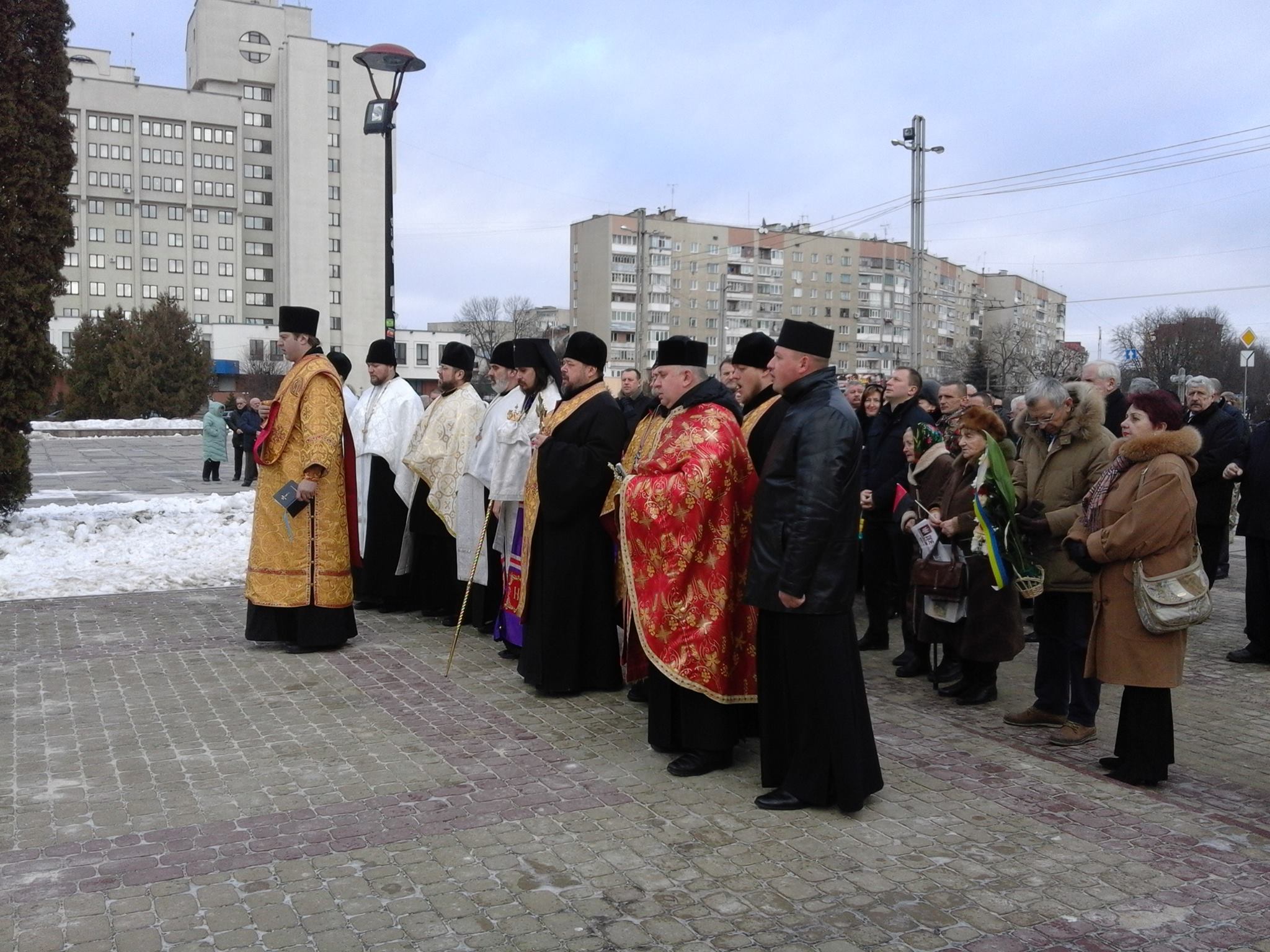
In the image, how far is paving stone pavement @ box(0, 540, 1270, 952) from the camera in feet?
12.4

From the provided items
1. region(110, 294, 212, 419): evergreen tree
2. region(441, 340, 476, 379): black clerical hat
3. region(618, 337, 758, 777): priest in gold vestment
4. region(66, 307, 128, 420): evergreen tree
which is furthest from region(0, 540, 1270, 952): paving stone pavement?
region(66, 307, 128, 420): evergreen tree

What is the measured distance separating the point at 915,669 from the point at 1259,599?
105 inches

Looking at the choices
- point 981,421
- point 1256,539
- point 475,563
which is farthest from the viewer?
point 1256,539

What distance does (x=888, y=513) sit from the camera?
309 inches

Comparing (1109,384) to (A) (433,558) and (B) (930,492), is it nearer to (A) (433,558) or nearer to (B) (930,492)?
(B) (930,492)

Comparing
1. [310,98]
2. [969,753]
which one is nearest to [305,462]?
[969,753]

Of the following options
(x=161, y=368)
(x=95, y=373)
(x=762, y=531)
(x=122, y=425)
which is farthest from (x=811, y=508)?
(x=95, y=373)

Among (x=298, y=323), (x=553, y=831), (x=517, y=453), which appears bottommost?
(x=553, y=831)

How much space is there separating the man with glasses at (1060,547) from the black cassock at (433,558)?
456 centimetres

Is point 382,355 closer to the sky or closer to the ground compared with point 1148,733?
closer to the sky

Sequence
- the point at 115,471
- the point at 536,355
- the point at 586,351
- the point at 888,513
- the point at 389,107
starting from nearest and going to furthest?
the point at 586,351 < the point at 536,355 < the point at 888,513 < the point at 389,107 < the point at 115,471

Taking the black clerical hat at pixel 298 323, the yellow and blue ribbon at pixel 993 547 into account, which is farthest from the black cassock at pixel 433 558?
the yellow and blue ribbon at pixel 993 547

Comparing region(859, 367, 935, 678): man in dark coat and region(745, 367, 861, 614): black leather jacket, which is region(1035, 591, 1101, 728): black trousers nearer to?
region(859, 367, 935, 678): man in dark coat

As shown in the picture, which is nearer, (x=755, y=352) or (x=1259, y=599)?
(x=755, y=352)
